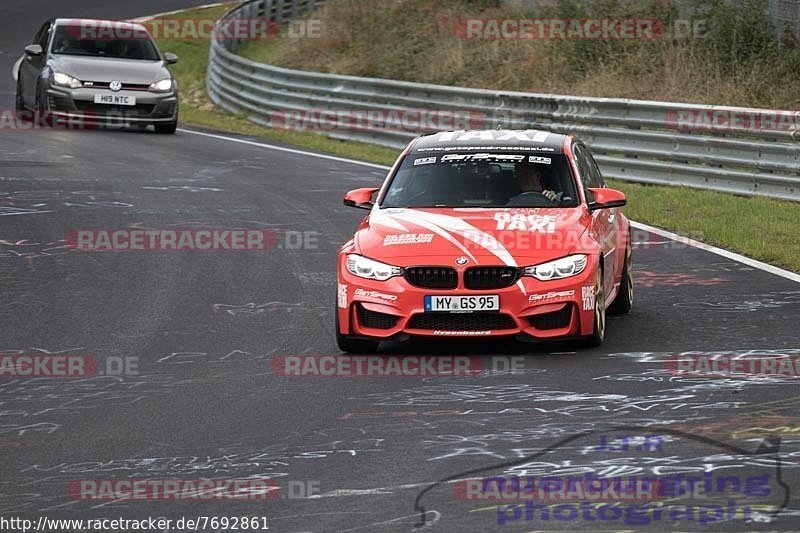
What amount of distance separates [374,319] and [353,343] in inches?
9.3

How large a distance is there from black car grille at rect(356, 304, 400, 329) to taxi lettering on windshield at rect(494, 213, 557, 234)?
0.98 m

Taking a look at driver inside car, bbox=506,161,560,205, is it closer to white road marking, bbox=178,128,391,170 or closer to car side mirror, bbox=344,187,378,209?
car side mirror, bbox=344,187,378,209

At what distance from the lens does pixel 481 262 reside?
9.93 metres

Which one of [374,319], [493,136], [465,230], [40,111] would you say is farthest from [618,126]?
[374,319]

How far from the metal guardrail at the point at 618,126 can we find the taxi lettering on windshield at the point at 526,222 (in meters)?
8.61

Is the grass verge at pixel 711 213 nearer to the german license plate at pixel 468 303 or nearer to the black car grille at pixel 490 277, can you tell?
the black car grille at pixel 490 277

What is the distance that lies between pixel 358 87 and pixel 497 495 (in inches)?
786

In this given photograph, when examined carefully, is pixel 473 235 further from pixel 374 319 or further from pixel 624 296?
pixel 624 296

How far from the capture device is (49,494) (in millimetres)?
6668

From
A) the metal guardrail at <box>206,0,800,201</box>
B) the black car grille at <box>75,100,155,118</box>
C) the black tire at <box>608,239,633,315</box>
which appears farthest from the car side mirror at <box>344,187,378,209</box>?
the black car grille at <box>75,100,155,118</box>

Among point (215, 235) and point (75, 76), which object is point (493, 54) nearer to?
point (75, 76)

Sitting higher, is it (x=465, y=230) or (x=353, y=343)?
(x=465, y=230)

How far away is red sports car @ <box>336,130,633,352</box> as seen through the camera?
32.7ft

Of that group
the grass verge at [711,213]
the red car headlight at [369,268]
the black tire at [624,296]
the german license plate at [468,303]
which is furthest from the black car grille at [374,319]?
→ the grass verge at [711,213]
